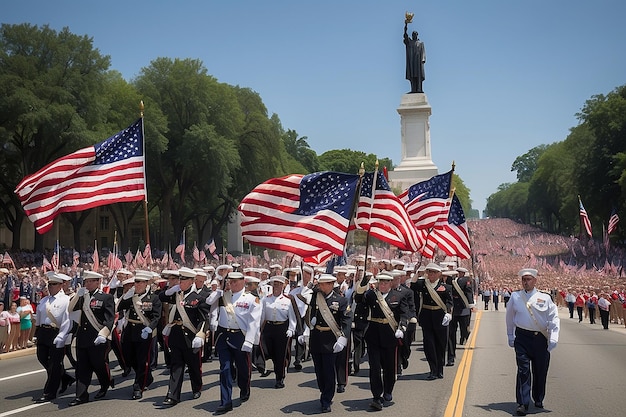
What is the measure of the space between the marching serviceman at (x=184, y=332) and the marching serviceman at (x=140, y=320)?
Result: 1.60 feet

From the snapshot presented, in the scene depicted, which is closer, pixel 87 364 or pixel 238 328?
pixel 238 328

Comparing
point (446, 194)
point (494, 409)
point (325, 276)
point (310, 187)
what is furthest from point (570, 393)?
point (446, 194)

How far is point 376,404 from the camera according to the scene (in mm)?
9609

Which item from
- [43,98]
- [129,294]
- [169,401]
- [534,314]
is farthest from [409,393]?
[43,98]

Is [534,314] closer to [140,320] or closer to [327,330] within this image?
[327,330]

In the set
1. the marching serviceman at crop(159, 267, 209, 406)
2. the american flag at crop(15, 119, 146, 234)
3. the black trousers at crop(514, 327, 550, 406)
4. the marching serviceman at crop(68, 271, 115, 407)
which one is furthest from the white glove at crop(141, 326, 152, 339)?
the black trousers at crop(514, 327, 550, 406)

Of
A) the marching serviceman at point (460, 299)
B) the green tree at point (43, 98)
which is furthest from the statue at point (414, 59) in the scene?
the marching serviceman at point (460, 299)

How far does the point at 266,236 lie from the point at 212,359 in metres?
4.49

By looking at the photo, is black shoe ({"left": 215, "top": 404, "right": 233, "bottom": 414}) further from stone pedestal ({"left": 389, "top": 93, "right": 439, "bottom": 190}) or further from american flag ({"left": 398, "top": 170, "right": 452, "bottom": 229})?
stone pedestal ({"left": 389, "top": 93, "right": 439, "bottom": 190})

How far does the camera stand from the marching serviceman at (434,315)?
12.5 metres

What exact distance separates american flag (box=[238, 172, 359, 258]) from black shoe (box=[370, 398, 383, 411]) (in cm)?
285

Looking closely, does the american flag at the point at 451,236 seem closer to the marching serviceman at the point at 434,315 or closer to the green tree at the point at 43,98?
the marching serviceman at the point at 434,315

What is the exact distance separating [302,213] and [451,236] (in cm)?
1012

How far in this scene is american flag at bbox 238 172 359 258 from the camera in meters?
12.0
